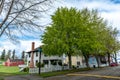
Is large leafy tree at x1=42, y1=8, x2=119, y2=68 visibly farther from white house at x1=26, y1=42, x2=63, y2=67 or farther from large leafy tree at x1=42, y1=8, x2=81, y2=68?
white house at x1=26, y1=42, x2=63, y2=67

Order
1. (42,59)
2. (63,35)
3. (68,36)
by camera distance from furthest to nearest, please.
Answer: (42,59) → (68,36) → (63,35)

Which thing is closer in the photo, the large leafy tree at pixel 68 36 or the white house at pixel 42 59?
the large leafy tree at pixel 68 36

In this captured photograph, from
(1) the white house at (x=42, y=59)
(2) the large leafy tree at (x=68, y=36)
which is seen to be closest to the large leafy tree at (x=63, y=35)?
(2) the large leafy tree at (x=68, y=36)

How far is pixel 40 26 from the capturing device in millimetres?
13422

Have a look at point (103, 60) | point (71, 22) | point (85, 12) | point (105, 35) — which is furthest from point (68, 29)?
point (103, 60)

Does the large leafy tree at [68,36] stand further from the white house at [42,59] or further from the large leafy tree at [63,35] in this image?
the white house at [42,59]

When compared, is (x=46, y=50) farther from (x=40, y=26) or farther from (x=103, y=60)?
(x=103, y=60)

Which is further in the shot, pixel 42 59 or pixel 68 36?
pixel 42 59

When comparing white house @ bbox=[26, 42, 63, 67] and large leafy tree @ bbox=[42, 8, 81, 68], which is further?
white house @ bbox=[26, 42, 63, 67]

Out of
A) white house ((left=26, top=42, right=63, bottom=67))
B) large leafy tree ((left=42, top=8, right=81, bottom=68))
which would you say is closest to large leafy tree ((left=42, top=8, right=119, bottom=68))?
large leafy tree ((left=42, top=8, right=81, bottom=68))

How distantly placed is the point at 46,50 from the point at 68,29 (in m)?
5.75

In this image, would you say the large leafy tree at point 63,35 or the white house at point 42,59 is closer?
the large leafy tree at point 63,35

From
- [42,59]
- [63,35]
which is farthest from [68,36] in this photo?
[42,59]

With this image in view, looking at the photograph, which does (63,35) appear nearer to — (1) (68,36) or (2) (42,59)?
(1) (68,36)
